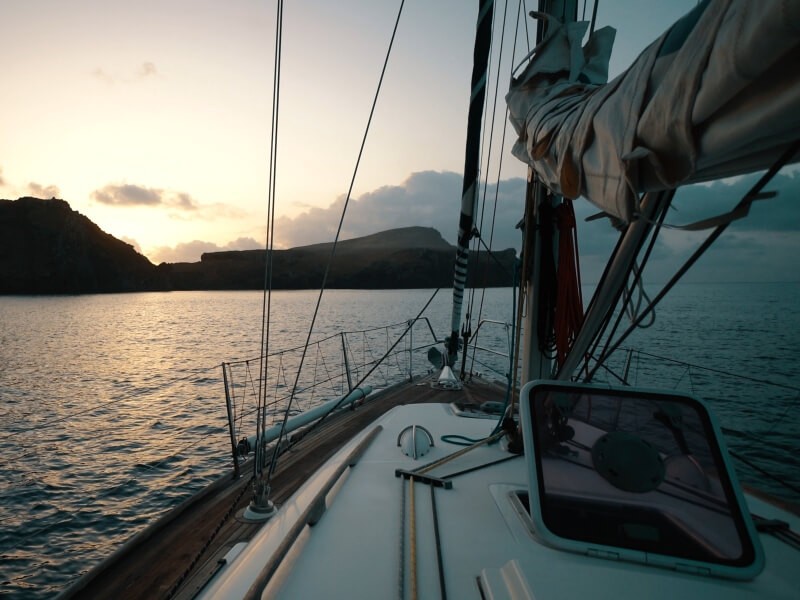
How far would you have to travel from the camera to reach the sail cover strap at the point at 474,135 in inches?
194

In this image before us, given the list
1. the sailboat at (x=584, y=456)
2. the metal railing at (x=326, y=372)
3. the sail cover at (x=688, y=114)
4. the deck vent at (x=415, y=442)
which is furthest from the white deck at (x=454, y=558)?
the metal railing at (x=326, y=372)

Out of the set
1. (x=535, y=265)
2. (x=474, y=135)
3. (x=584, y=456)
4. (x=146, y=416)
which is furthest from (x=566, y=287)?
(x=146, y=416)

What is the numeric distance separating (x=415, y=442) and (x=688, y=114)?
2608mm

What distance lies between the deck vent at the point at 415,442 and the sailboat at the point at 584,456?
1cm

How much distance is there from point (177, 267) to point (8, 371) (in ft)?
442

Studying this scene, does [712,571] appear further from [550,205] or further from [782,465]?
[782,465]

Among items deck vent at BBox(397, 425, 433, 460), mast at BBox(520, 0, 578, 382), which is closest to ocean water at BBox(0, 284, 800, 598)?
mast at BBox(520, 0, 578, 382)

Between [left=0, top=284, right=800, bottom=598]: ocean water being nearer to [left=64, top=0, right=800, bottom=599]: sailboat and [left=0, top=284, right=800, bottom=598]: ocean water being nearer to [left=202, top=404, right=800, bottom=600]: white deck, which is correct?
[left=64, top=0, right=800, bottom=599]: sailboat

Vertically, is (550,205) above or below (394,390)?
above

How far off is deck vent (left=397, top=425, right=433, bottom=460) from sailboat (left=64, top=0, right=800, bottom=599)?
11 mm

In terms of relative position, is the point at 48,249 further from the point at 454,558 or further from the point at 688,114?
the point at 688,114

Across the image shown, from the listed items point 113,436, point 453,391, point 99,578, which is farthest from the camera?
point 113,436

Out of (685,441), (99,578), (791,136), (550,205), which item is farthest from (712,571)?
(99,578)

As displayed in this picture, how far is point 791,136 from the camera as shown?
1369mm
